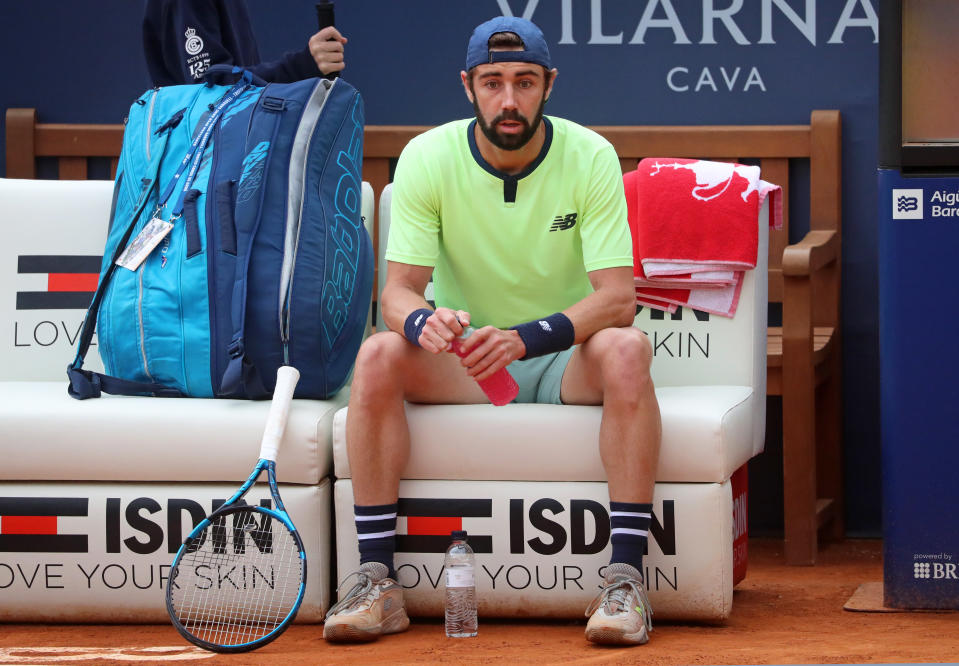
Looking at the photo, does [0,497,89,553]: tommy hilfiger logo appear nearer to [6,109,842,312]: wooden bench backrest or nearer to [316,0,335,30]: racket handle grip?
[316,0,335,30]: racket handle grip

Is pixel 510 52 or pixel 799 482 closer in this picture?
pixel 510 52

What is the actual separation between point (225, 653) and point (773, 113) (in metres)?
2.40

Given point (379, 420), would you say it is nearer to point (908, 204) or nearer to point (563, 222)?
point (563, 222)

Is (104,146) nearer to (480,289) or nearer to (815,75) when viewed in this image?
(480,289)

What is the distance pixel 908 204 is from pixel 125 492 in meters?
1.67

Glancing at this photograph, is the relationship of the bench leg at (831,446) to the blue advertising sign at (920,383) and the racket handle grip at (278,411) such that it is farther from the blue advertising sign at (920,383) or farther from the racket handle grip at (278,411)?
the racket handle grip at (278,411)

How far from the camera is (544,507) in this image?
275cm

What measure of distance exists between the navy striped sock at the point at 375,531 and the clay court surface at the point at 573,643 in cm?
16

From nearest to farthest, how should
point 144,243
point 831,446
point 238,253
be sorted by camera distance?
point 238,253 → point 144,243 → point 831,446

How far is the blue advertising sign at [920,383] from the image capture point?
2.78m

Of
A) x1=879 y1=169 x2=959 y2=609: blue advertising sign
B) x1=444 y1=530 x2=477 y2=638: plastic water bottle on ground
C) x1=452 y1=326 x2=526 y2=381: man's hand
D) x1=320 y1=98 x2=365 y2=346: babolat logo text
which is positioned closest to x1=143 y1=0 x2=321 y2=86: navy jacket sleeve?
x1=320 y1=98 x2=365 y2=346: babolat logo text

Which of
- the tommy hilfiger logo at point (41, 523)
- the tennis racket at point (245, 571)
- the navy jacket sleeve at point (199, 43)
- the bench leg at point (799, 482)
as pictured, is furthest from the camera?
the bench leg at point (799, 482)

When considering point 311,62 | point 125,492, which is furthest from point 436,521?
point 311,62

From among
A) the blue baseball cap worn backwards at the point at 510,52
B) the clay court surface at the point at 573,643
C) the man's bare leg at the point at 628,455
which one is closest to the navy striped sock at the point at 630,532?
the man's bare leg at the point at 628,455
